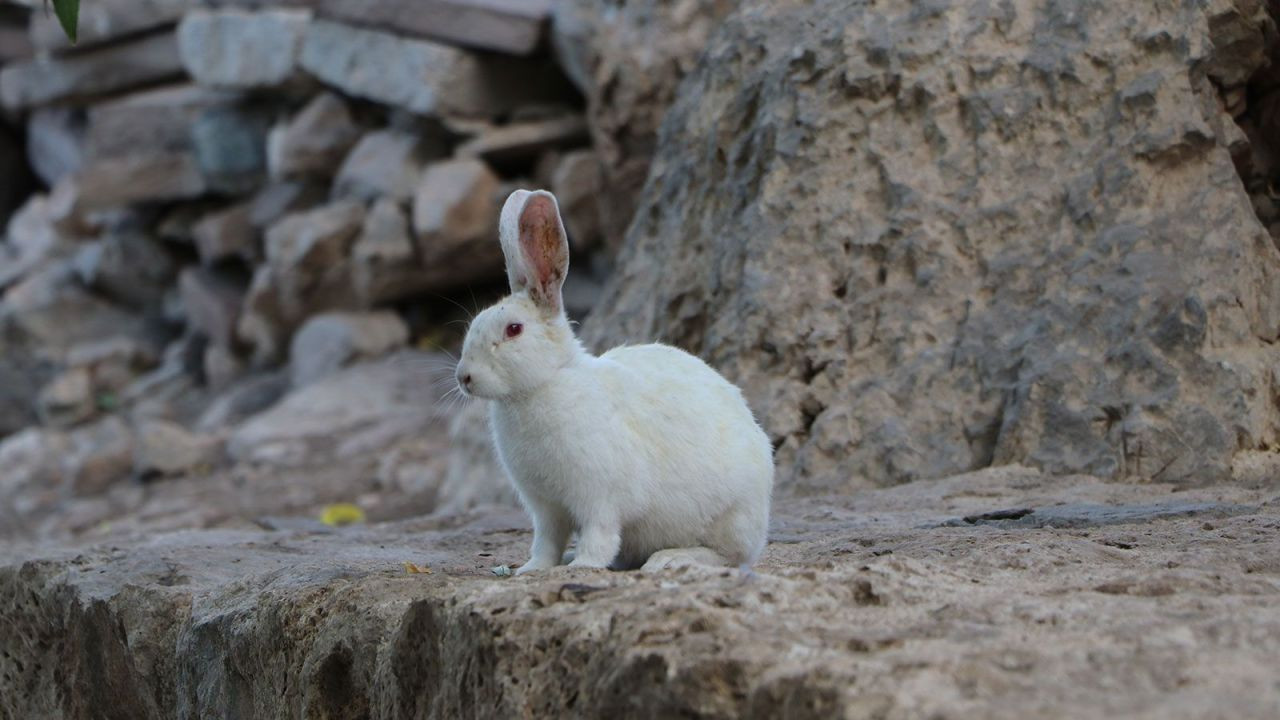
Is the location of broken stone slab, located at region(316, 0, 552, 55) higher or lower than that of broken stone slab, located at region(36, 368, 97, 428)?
higher

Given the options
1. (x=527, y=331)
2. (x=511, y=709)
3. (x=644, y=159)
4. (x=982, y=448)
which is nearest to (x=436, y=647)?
(x=511, y=709)

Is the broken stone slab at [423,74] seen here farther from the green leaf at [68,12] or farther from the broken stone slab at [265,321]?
the green leaf at [68,12]

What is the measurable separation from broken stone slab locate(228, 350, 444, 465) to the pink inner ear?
637cm

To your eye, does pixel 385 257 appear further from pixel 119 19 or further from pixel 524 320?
pixel 524 320

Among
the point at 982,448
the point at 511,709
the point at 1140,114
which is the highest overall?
the point at 1140,114

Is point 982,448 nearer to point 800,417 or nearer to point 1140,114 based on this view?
point 800,417

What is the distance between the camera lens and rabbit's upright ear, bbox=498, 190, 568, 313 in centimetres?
353

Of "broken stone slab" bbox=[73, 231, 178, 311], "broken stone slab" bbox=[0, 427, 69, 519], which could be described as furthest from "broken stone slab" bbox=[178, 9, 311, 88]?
"broken stone slab" bbox=[0, 427, 69, 519]

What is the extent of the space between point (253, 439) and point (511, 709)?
794cm

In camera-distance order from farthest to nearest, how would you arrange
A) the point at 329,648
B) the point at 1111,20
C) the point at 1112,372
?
1. the point at 1111,20
2. the point at 1112,372
3. the point at 329,648

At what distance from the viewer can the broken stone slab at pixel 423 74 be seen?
11.2 metres

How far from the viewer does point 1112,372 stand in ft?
16.8

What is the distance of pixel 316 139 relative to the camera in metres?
12.4

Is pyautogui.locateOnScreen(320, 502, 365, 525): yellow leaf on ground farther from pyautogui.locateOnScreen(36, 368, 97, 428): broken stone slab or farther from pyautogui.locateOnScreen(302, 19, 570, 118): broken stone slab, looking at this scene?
pyautogui.locateOnScreen(36, 368, 97, 428): broken stone slab
